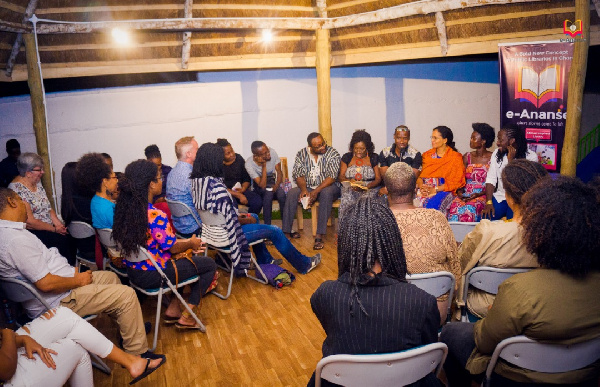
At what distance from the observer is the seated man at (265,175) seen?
6081mm

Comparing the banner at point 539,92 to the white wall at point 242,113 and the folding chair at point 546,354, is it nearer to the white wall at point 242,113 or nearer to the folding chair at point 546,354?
the white wall at point 242,113

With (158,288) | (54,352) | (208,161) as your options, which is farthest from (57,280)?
(208,161)

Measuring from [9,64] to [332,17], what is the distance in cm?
441

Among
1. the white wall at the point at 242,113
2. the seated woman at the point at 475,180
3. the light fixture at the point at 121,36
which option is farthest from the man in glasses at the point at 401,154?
the light fixture at the point at 121,36

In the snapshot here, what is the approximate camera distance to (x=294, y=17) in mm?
6703

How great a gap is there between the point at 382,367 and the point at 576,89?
14.0ft

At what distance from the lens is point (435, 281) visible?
2.61m

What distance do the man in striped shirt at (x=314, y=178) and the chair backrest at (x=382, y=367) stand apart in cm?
411

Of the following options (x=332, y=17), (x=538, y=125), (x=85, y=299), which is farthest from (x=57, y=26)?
(x=538, y=125)

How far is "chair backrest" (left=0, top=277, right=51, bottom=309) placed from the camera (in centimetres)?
273

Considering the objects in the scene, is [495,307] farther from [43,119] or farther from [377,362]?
[43,119]

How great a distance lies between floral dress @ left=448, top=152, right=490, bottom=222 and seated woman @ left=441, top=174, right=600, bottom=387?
9.46 feet

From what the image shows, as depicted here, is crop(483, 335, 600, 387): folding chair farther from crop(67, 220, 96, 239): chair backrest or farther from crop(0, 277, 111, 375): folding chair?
crop(67, 220, 96, 239): chair backrest

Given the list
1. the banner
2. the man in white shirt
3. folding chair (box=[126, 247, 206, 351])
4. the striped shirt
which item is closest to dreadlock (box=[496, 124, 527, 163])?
the man in white shirt
